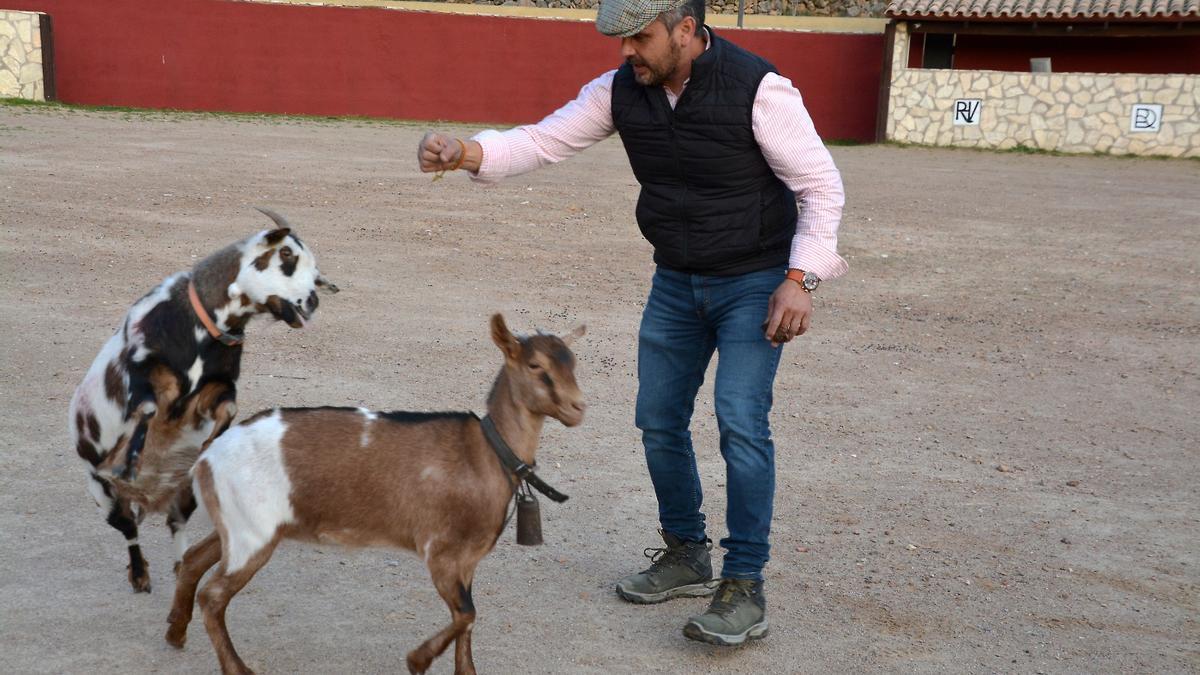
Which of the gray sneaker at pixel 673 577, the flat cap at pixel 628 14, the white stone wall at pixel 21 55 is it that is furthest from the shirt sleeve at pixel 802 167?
the white stone wall at pixel 21 55

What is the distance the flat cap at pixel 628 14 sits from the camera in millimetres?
3939

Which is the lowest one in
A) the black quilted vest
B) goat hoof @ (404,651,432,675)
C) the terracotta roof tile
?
goat hoof @ (404,651,432,675)

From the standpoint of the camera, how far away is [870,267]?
11.7 metres

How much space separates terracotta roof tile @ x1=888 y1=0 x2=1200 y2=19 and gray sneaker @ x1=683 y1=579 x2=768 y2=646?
23323 mm

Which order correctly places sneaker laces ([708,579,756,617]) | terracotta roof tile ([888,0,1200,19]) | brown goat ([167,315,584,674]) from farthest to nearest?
terracotta roof tile ([888,0,1200,19]), sneaker laces ([708,579,756,617]), brown goat ([167,315,584,674])

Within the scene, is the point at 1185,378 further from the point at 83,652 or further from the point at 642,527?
the point at 83,652

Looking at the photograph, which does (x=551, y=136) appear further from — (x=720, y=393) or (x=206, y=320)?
(x=206, y=320)

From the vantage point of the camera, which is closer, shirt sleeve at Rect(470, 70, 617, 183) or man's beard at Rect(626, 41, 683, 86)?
man's beard at Rect(626, 41, 683, 86)

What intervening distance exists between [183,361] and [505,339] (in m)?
1.18

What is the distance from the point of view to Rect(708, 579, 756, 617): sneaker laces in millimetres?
4426

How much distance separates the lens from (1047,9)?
2595cm

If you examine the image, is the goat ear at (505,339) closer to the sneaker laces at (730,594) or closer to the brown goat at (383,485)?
the brown goat at (383,485)

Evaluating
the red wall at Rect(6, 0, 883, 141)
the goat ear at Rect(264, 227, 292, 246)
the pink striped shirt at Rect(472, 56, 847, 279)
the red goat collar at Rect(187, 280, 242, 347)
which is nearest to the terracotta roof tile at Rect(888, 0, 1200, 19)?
the red wall at Rect(6, 0, 883, 141)

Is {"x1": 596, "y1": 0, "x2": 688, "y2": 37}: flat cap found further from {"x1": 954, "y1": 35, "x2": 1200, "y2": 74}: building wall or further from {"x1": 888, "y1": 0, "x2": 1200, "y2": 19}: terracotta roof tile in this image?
{"x1": 954, "y1": 35, "x2": 1200, "y2": 74}: building wall
